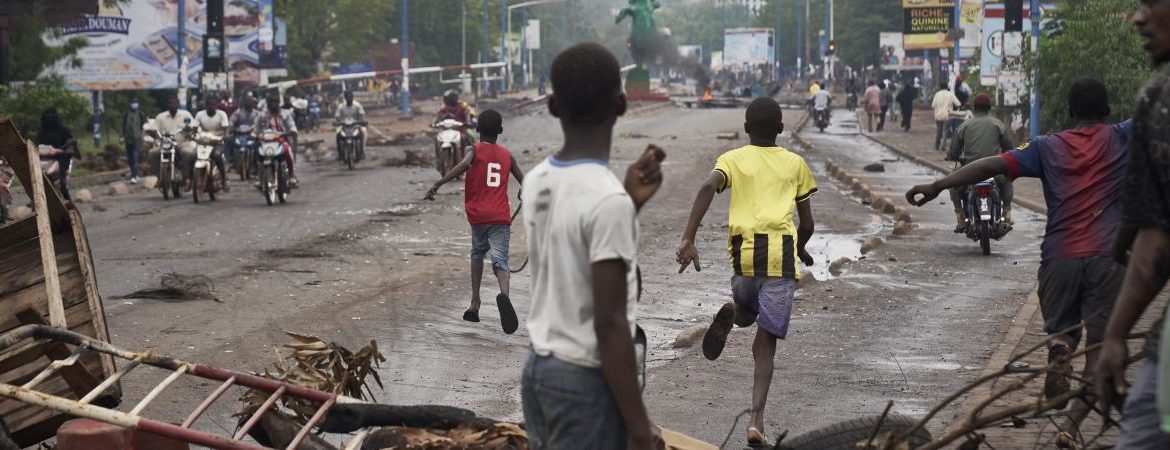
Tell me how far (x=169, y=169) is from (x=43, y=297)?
18436 millimetres

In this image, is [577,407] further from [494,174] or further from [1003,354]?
[494,174]

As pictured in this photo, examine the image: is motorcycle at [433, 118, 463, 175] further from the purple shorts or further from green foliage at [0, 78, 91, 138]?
the purple shorts

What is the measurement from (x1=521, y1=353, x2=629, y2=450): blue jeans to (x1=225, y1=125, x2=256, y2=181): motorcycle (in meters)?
23.7

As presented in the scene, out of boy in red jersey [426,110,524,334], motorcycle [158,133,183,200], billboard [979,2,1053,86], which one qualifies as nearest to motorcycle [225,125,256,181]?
motorcycle [158,133,183,200]

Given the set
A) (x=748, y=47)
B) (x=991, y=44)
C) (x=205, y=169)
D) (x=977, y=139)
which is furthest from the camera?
(x=748, y=47)

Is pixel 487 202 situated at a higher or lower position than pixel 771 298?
higher

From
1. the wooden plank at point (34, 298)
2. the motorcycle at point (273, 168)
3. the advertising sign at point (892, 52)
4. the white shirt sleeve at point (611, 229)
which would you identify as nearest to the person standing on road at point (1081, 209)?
the white shirt sleeve at point (611, 229)

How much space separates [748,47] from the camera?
11550 centimetres

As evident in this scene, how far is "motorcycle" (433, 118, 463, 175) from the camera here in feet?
91.2

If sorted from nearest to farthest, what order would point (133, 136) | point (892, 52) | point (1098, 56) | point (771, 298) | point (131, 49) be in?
point (771, 298), point (1098, 56), point (133, 136), point (131, 49), point (892, 52)

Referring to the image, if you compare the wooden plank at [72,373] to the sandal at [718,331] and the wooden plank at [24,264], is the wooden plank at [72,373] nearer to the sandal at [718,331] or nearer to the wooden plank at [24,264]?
the wooden plank at [24,264]

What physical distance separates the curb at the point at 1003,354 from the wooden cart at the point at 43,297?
3.64m

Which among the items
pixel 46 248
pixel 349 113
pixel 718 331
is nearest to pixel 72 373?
pixel 46 248

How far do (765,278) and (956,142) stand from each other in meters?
8.80
